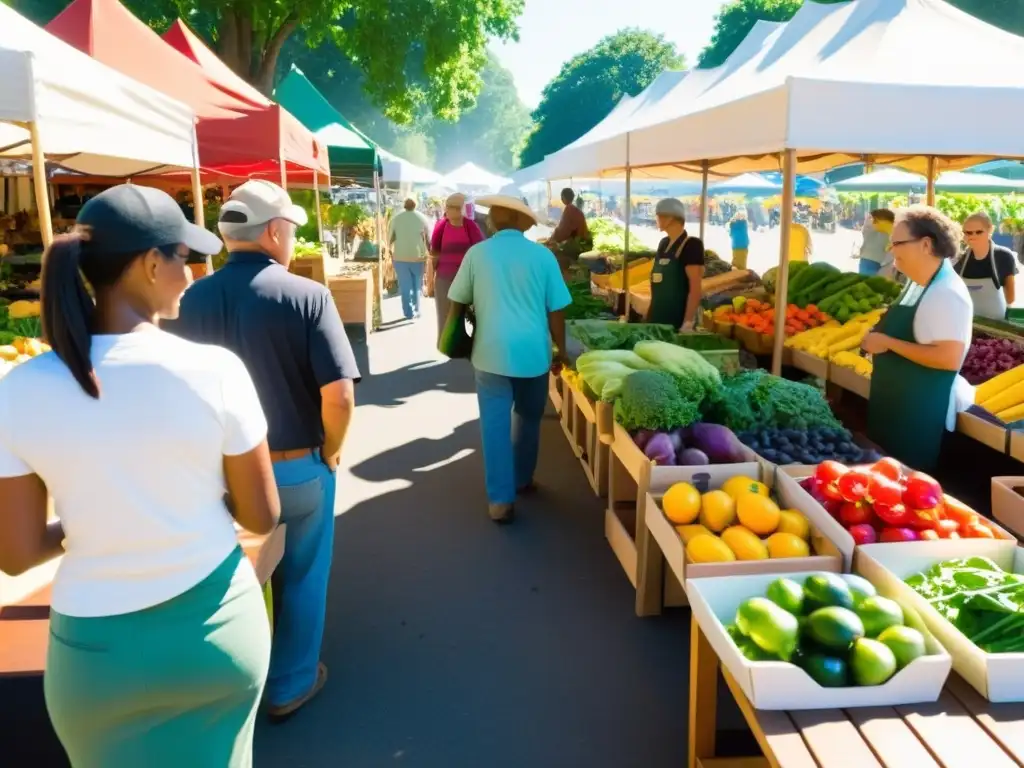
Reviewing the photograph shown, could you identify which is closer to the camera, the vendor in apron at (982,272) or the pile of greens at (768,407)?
the pile of greens at (768,407)

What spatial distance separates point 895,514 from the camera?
2.94 metres

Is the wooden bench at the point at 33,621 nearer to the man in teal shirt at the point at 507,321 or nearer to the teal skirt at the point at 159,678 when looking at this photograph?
the teal skirt at the point at 159,678

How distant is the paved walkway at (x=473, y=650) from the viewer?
296cm

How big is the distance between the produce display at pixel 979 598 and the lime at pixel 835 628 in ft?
1.11

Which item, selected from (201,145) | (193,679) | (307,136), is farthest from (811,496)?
(307,136)

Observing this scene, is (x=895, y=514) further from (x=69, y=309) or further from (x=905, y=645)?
(x=69, y=309)

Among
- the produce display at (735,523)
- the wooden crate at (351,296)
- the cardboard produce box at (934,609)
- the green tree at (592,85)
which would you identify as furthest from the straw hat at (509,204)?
the green tree at (592,85)

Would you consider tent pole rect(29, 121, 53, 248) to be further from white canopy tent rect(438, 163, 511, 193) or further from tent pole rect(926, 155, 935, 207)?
white canopy tent rect(438, 163, 511, 193)

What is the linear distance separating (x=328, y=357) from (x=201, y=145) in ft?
17.7

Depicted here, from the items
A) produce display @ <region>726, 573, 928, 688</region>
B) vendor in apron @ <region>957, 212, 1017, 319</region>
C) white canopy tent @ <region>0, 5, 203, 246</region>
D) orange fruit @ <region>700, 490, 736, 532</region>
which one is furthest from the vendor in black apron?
produce display @ <region>726, 573, 928, 688</region>

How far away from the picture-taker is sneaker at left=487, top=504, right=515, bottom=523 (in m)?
5.02

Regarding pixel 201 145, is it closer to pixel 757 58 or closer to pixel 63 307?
pixel 757 58

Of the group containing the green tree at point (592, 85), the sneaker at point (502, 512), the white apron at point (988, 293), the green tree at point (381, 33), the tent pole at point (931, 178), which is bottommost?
the sneaker at point (502, 512)

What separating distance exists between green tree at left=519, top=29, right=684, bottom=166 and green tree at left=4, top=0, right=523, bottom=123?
26.1 metres
